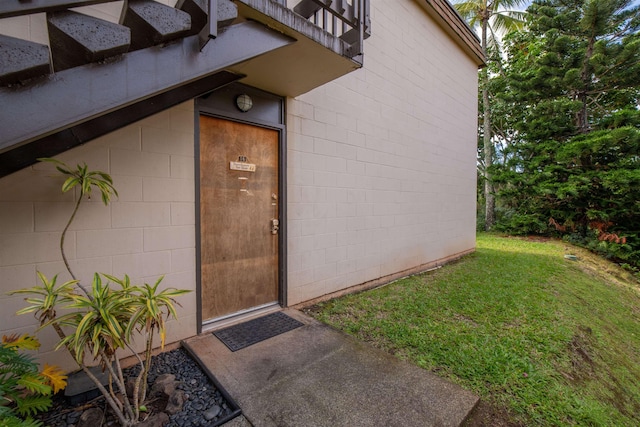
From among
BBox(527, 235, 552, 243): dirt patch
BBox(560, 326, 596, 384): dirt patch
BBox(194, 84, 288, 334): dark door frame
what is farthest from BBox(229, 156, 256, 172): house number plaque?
BBox(527, 235, 552, 243): dirt patch

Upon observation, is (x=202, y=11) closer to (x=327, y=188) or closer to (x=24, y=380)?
(x=24, y=380)

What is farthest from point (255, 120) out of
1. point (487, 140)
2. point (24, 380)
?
point (487, 140)

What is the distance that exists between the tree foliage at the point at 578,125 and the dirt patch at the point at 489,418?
362 inches

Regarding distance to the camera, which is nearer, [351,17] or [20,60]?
[20,60]

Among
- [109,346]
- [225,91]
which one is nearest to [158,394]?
[109,346]

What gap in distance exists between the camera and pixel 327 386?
192cm

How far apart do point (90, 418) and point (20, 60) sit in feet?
5.92

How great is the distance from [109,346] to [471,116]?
7.73 metres

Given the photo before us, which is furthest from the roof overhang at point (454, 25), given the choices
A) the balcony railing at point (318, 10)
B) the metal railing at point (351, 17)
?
the metal railing at point (351, 17)

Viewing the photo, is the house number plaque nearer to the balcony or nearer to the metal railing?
the balcony

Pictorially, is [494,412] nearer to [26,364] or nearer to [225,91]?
[26,364]

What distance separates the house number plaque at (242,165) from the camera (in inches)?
109

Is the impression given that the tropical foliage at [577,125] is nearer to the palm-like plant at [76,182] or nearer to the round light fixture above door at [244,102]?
the round light fixture above door at [244,102]

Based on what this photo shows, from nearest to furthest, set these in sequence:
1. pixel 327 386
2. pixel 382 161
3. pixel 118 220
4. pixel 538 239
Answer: pixel 327 386 < pixel 118 220 < pixel 382 161 < pixel 538 239
